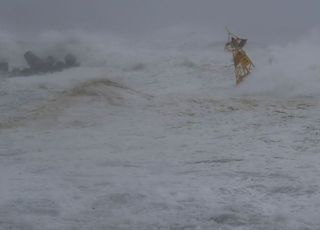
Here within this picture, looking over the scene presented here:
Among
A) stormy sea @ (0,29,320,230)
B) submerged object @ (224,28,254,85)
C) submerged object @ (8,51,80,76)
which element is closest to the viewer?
stormy sea @ (0,29,320,230)

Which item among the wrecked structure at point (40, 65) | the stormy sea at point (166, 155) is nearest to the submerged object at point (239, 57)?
the stormy sea at point (166, 155)

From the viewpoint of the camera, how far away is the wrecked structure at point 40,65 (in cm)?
2488

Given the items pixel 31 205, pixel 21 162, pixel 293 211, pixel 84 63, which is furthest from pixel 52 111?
pixel 84 63

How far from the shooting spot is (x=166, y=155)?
8.03 meters

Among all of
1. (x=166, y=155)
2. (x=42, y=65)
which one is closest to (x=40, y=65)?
(x=42, y=65)

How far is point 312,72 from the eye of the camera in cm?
1784

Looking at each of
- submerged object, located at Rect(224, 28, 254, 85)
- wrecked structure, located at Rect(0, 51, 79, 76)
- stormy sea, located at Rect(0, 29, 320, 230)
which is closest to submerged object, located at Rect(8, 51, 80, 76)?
wrecked structure, located at Rect(0, 51, 79, 76)

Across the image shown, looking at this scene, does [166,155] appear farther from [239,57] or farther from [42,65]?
[42,65]

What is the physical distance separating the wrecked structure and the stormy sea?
18.9 feet

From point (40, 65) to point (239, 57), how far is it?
1144 cm

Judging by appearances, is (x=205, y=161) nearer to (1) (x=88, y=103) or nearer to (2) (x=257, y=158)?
(2) (x=257, y=158)

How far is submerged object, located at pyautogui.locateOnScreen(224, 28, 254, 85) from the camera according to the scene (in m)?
17.5

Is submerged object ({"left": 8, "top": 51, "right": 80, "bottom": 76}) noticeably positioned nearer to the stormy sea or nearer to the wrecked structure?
the wrecked structure

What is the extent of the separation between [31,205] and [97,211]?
0.72 metres
